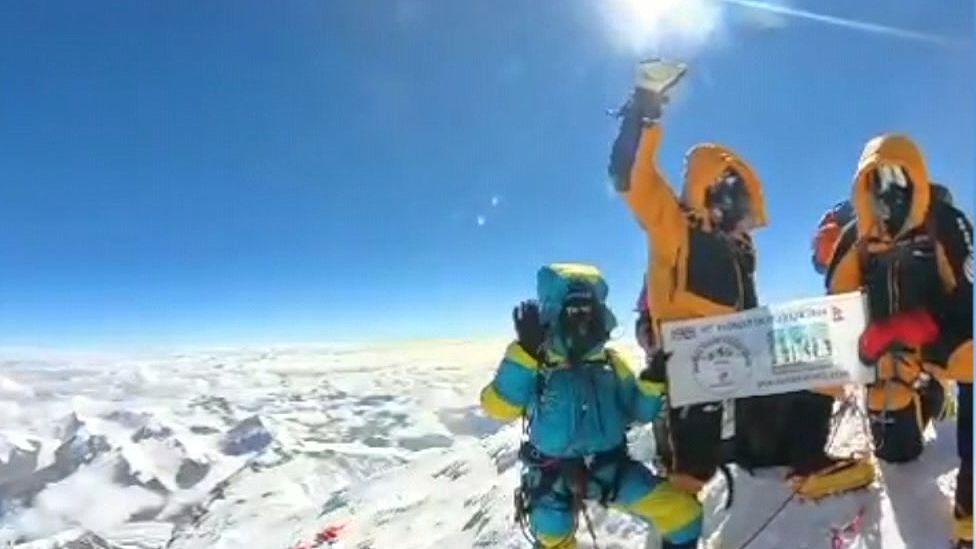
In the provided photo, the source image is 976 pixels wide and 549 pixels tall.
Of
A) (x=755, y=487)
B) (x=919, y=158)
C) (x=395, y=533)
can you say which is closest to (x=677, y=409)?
(x=755, y=487)

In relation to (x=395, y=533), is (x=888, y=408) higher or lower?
higher

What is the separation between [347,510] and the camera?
1076 cm

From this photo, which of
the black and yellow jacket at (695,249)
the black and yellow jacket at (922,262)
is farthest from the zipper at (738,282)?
the black and yellow jacket at (922,262)

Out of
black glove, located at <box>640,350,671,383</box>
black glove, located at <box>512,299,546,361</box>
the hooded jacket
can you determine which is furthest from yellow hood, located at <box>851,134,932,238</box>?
black glove, located at <box>512,299,546,361</box>

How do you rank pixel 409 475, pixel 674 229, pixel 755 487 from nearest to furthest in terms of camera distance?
pixel 674 229 → pixel 755 487 → pixel 409 475

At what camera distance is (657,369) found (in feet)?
16.8

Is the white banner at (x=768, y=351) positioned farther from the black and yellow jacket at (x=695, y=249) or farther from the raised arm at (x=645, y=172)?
the raised arm at (x=645, y=172)

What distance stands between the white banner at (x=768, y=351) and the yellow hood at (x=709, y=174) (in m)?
0.58

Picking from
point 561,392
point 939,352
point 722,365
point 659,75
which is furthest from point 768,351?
point 659,75

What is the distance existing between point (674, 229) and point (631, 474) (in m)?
1.29

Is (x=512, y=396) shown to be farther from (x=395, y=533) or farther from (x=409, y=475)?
(x=409, y=475)

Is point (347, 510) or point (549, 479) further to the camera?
point (347, 510)

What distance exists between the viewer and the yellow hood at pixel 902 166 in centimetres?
480

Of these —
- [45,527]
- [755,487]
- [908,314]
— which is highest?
[908,314]
